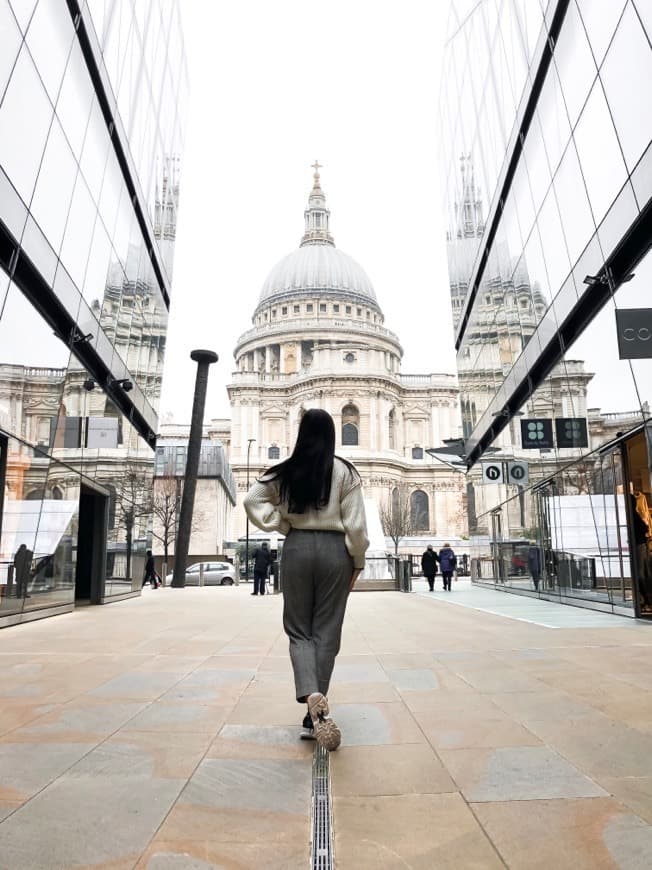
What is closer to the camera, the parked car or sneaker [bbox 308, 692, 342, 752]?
sneaker [bbox 308, 692, 342, 752]

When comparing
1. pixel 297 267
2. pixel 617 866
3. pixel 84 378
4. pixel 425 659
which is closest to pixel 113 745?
pixel 617 866

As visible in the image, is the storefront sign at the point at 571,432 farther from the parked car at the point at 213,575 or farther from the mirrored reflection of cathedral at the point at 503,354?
the parked car at the point at 213,575

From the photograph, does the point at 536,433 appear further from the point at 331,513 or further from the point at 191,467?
the point at 191,467

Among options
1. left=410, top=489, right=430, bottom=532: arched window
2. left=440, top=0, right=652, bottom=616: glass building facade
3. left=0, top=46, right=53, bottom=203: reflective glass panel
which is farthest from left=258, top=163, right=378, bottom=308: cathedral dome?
left=0, top=46, right=53, bottom=203: reflective glass panel

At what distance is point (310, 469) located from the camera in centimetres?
431

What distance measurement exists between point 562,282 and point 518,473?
659 centimetres

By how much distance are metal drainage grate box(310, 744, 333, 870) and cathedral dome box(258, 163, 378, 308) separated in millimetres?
102767

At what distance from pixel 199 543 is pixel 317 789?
49111 mm

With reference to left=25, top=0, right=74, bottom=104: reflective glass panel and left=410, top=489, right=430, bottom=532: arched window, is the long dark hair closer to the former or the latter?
left=25, top=0, right=74, bottom=104: reflective glass panel

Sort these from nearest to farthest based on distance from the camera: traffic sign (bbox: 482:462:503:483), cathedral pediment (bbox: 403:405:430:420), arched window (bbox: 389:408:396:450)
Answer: traffic sign (bbox: 482:462:503:483)
arched window (bbox: 389:408:396:450)
cathedral pediment (bbox: 403:405:430:420)

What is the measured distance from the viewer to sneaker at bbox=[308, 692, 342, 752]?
3764mm

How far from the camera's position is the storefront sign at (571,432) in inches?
565

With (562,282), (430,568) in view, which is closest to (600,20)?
(562,282)

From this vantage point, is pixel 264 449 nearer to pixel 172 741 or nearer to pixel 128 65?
pixel 128 65
